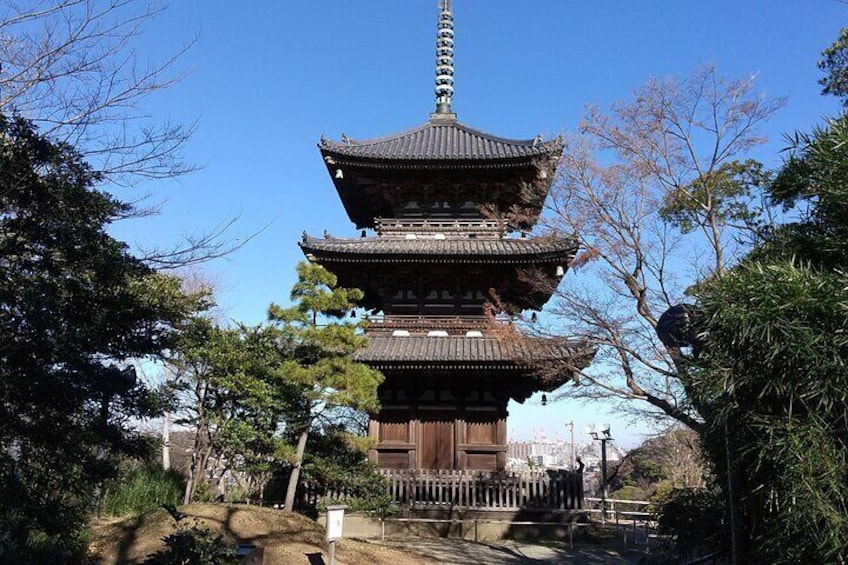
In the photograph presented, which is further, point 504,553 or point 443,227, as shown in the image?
point 443,227

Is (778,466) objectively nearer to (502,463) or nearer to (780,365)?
(780,365)

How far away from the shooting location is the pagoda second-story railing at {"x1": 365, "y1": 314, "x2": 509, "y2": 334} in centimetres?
1504

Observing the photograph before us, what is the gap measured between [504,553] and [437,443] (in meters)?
3.54

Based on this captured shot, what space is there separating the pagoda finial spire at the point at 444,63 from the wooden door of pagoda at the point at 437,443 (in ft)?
35.5

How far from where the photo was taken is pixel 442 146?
1773 centimetres

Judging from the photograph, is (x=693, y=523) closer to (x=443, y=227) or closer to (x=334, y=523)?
(x=334, y=523)

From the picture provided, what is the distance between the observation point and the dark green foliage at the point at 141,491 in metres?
11.1

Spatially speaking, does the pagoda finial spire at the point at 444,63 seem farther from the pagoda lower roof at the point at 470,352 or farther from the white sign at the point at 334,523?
the white sign at the point at 334,523

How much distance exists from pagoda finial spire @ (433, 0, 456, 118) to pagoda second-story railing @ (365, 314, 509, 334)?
8546 millimetres

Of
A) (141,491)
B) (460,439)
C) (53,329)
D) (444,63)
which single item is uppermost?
(444,63)

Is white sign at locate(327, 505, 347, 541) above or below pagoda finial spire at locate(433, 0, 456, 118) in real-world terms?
below

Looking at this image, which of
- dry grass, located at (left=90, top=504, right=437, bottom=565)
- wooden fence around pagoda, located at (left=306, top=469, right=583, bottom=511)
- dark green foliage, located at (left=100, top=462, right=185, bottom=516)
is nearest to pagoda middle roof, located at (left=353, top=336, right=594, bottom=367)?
wooden fence around pagoda, located at (left=306, top=469, right=583, bottom=511)

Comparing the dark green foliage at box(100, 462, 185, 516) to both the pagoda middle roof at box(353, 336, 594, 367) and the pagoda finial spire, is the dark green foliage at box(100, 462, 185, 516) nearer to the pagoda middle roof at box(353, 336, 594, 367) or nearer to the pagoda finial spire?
the pagoda middle roof at box(353, 336, 594, 367)

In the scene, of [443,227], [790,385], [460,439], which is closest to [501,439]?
[460,439]
